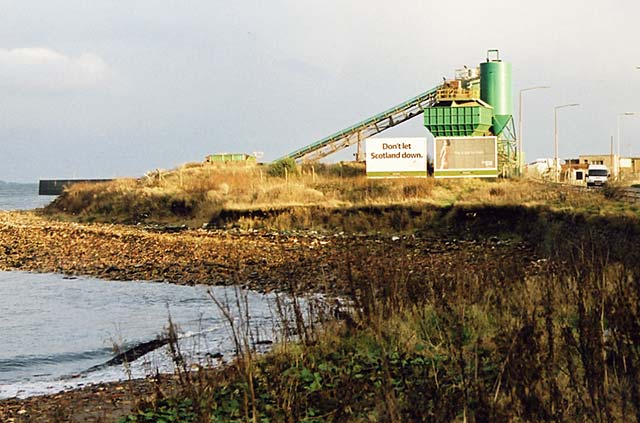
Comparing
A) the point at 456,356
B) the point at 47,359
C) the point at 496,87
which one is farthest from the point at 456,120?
the point at 456,356

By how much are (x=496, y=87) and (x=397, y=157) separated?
723 inches

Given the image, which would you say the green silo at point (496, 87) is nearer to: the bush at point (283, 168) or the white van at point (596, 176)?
the white van at point (596, 176)

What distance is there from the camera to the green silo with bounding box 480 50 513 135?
70438 millimetres

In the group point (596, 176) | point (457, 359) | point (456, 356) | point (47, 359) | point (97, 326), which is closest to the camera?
point (457, 359)

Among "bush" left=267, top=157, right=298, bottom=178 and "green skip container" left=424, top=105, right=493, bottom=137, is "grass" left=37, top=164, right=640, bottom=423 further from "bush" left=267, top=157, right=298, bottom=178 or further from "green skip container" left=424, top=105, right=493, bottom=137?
"bush" left=267, top=157, right=298, bottom=178

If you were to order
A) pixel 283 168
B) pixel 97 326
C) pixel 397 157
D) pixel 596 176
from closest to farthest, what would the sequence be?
1. pixel 97 326
2. pixel 397 157
3. pixel 283 168
4. pixel 596 176

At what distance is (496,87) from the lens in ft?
232

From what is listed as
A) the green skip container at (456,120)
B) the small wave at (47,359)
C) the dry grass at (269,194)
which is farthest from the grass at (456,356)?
the green skip container at (456,120)

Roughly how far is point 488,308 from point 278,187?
42895 mm

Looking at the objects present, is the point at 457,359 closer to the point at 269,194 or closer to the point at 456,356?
the point at 456,356

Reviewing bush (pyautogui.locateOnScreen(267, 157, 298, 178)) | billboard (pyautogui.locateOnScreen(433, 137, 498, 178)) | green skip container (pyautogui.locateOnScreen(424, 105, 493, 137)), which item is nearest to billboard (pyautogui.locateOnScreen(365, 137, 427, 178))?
billboard (pyautogui.locateOnScreen(433, 137, 498, 178))

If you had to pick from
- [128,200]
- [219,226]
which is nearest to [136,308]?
[219,226]

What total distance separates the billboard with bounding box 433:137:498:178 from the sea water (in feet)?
94.5

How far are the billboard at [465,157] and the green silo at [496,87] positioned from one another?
50.8 feet
